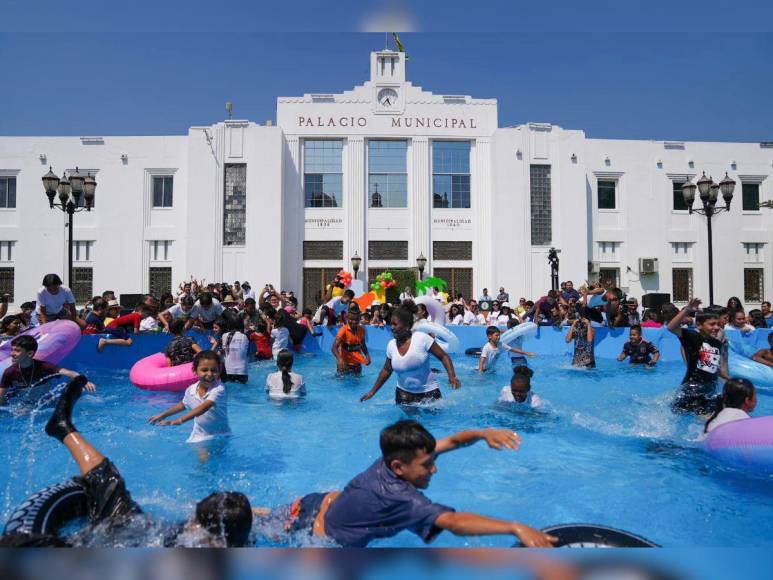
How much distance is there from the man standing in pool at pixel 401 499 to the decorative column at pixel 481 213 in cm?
2186

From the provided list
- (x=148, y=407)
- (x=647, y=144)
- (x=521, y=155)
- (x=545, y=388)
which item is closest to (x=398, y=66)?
(x=521, y=155)

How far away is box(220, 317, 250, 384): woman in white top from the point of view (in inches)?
329

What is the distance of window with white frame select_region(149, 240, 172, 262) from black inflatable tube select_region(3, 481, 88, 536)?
73.0 ft

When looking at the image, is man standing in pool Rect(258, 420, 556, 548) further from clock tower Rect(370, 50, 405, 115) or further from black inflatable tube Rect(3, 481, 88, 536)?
clock tower Rect(370, 50, 405, 115)

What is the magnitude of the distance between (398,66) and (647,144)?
12.8 metres

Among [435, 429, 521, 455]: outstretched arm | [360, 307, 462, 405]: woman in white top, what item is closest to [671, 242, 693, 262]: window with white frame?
[360, 307, 462, 405]: woman in white top

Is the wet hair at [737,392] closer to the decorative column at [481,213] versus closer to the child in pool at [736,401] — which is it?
the child in pool at [736,401]

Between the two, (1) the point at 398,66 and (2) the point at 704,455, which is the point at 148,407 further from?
(1) the point at 398,66

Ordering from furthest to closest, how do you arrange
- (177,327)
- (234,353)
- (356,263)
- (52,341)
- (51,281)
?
(356,263) < (177,327) < (51,281) < (234,353) < (52,341)

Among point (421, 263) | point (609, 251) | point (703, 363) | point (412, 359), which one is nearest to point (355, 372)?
point (412, 359)

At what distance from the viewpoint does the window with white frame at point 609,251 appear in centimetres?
2495

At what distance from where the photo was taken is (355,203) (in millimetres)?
24172

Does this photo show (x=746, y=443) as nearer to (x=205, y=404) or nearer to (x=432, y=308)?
(x=205, y=404)

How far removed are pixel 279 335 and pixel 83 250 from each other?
1723 centimetres
